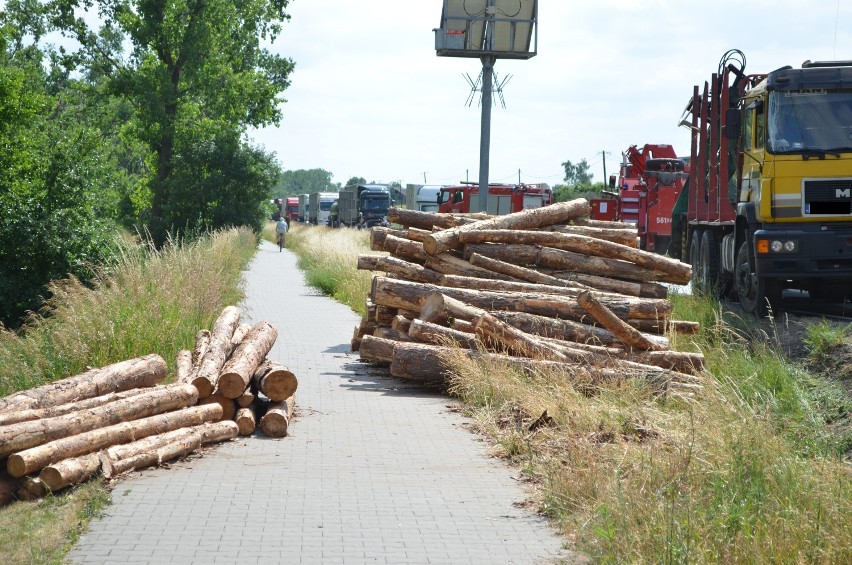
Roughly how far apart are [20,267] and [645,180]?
17962mm

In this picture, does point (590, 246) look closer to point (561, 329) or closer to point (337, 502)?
point (561, 329)

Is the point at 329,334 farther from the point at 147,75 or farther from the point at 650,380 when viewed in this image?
the point at 147,75

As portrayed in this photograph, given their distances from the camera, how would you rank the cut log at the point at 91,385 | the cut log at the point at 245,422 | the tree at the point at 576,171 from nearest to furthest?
the cut log at the point at 91,385
the cut log at the point at 245,422
the tree at the point at 576,171

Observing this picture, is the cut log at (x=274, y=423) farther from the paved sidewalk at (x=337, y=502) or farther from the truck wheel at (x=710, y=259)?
the truck wheel at (x=710, y=259)

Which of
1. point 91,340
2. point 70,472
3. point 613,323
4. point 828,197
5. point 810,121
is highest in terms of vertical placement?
point 810,121

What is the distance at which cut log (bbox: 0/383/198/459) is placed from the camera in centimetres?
712

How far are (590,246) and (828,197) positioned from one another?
388cm

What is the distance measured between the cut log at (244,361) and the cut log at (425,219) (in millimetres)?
4228

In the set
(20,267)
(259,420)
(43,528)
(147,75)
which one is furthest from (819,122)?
(147,75)

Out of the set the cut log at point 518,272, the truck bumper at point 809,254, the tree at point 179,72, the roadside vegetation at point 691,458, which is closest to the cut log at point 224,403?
the roadside vegetation at point 691,458

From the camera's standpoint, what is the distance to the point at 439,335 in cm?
1155

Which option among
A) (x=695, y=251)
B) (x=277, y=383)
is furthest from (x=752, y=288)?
(x=277, y=383)

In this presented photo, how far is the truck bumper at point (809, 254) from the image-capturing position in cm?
1502

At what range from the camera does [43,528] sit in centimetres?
628
